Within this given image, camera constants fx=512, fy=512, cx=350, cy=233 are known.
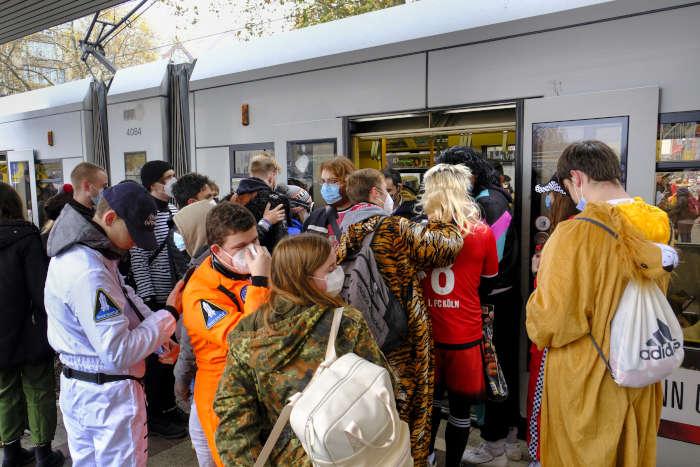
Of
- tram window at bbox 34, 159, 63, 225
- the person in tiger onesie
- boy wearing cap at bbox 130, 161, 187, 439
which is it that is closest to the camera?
the person in tiger onesie

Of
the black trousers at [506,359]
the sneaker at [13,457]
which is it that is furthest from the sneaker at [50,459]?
the black trousers at [506,359]

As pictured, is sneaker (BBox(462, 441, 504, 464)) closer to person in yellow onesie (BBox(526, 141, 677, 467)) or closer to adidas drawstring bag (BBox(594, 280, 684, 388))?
person in yellow onesie (BBox(526, 141, 677, 467))

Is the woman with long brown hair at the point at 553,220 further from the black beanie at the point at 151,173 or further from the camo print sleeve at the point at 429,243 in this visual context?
the black beanie at the point at 151,173

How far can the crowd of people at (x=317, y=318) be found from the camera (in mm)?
1528

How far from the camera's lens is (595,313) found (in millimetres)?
1923

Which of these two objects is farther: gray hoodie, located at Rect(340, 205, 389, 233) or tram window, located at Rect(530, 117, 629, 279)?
tram window, located at Rect(530, 117, 629, 279)

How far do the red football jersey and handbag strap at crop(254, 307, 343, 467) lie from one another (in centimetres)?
133

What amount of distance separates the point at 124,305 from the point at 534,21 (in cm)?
275

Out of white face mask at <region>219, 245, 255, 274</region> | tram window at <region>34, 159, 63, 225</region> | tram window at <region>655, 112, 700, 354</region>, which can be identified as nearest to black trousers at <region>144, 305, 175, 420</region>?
white face mask at <region>219, 245, 255, 274</region>

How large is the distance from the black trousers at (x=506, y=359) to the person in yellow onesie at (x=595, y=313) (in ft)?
4.32

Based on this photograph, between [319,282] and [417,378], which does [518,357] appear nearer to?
[417,378]

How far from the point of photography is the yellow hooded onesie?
1.88 metres

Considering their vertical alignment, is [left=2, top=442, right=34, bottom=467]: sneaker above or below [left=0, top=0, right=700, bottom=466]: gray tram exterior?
below

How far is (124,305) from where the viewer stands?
2.14 metres
